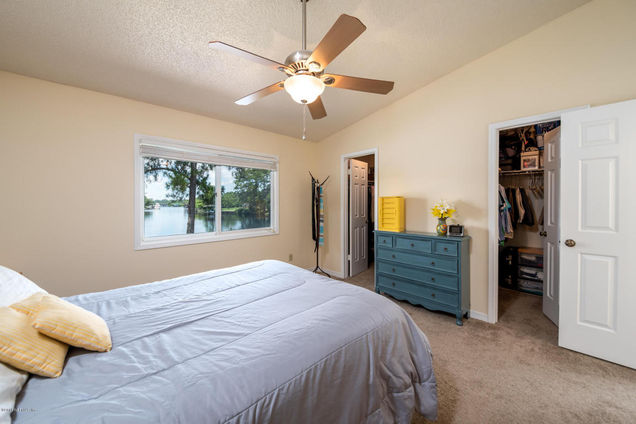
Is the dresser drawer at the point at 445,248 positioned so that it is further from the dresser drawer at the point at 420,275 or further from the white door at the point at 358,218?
the white door at the point at 358,218

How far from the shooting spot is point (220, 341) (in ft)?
3.50

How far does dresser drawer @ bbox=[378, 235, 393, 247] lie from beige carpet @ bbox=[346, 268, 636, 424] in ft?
3.13

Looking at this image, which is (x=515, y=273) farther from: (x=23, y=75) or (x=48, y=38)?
(x=23, y=75)

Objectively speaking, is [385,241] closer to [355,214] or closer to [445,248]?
[445,248]

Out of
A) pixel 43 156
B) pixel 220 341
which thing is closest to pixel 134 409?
pixel 220 341

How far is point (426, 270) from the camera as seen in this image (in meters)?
2.76

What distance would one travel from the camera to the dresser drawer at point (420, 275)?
259 centimetres

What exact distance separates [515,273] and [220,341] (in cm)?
413

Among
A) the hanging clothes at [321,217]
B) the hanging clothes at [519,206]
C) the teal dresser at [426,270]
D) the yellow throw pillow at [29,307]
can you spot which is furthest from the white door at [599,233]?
the yellow throw pillow at [29,307]

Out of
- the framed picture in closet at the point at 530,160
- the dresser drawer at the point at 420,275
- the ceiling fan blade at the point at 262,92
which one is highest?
the ceiling fan blade at the point at 262,92

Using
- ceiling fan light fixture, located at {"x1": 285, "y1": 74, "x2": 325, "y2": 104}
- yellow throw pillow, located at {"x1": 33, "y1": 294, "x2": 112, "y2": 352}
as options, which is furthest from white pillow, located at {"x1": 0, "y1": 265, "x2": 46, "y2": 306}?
ceiling fan light fixture, located at {"x1": 285, "y1": 74, "x2": 325, "y2": 104}

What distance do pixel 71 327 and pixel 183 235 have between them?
2.31 metres

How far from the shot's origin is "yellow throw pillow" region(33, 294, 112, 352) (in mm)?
927

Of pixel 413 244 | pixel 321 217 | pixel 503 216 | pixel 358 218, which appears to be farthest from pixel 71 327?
pixel 503 216
